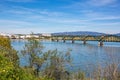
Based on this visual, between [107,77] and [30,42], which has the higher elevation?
[30,42]

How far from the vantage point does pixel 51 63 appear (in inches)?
1289

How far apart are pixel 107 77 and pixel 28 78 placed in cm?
1411

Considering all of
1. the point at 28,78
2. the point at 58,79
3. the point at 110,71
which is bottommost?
the point at 58,79

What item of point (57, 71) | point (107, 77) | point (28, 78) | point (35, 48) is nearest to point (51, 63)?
point (57, 71)

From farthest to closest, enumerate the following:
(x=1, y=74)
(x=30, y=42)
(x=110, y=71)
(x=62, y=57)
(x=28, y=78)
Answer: (x=30, y=42), (x=62, y=57), (x=110, y=71), (x=28, y=78), (x=1, y=74)

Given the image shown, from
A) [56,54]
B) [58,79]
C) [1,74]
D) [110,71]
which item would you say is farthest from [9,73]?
[56,54]

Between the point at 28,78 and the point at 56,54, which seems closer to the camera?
the point at 28,78

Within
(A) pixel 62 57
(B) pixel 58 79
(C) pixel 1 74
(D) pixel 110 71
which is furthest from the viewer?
(A) pixel 62 57

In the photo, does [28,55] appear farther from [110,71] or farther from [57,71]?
[110,71]

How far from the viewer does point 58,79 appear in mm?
31578

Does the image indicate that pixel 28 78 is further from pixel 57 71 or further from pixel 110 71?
pixel 57 71

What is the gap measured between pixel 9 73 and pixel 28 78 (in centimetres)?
147

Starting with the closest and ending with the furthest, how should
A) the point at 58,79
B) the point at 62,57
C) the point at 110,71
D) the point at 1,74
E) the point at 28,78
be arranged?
1. the point at 1,74
2. the point at 28,78
3. the point at 110,71
4. the point at 58,79
5. the point at 62,57

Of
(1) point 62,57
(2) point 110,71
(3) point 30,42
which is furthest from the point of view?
(3) point 30,42
